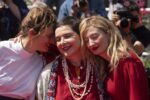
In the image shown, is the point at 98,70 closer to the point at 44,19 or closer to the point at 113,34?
the point at 113,34

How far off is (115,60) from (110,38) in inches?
6.1

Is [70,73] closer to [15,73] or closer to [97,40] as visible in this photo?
[97,40]

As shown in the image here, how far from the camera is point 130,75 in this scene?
2.69 m

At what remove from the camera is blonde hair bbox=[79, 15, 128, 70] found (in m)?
2.73

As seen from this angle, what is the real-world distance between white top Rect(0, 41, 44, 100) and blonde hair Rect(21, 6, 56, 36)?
0.59 feet

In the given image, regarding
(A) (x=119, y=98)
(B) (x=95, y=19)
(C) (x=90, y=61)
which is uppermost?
(B) (x=95, y=19)

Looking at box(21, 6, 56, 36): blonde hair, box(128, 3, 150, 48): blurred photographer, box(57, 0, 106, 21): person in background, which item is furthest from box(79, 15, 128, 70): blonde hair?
box(57, 0, 106, 21): person in background

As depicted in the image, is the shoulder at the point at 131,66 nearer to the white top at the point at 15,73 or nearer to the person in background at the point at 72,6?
the white top at the point at 15,73

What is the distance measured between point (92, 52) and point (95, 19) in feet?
0.71

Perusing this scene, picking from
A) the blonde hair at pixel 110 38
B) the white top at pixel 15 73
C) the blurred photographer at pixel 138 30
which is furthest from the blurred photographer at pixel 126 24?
the white top at pixel 15 73

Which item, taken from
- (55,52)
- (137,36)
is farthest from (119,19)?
(55,52)

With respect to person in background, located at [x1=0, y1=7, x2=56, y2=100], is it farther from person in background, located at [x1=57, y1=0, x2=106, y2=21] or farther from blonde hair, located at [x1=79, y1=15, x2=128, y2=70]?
person in background, located at [x1=57, y1=0, x2=106, y2=21]

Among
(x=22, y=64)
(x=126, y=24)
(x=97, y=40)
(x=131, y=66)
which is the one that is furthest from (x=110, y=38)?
(x=126, y=24)

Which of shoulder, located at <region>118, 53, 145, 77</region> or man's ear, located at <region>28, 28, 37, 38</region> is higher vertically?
man's ear, located at <region>28, 28, 37, 38</region>
